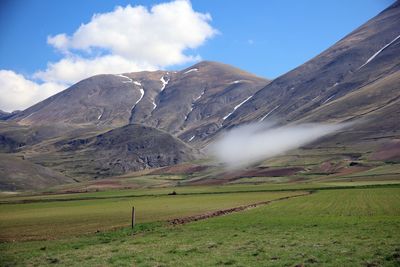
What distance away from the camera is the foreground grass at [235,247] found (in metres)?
20.8

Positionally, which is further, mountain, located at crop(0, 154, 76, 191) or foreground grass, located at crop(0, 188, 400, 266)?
mountain, located at crop(0, 154, 76, 191)

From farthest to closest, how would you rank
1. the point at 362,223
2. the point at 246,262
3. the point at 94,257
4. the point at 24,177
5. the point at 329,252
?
the point at 24,177
the point at 362,223
the point at 94,257
the point at 329,252
the point at 246,262

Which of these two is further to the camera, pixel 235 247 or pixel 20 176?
pixel 20 176

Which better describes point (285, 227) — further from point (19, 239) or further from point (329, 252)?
point (19, 239)

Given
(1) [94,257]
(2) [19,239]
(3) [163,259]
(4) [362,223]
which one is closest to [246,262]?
(3) [163,259]

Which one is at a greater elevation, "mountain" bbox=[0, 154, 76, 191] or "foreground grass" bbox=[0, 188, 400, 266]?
"mountain" bbox=[0, 154, 76, 191]

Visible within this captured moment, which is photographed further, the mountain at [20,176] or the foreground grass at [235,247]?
the mountain at [20,176]

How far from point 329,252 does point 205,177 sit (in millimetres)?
167961

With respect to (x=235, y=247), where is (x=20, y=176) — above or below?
A: above

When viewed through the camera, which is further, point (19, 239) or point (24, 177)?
point (24, 177)

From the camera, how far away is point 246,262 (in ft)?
66.8

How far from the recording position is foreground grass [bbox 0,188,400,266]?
2075 centimetres

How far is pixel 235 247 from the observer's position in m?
25.2

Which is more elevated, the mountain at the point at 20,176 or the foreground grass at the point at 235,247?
the mountain at the point at 20,176
